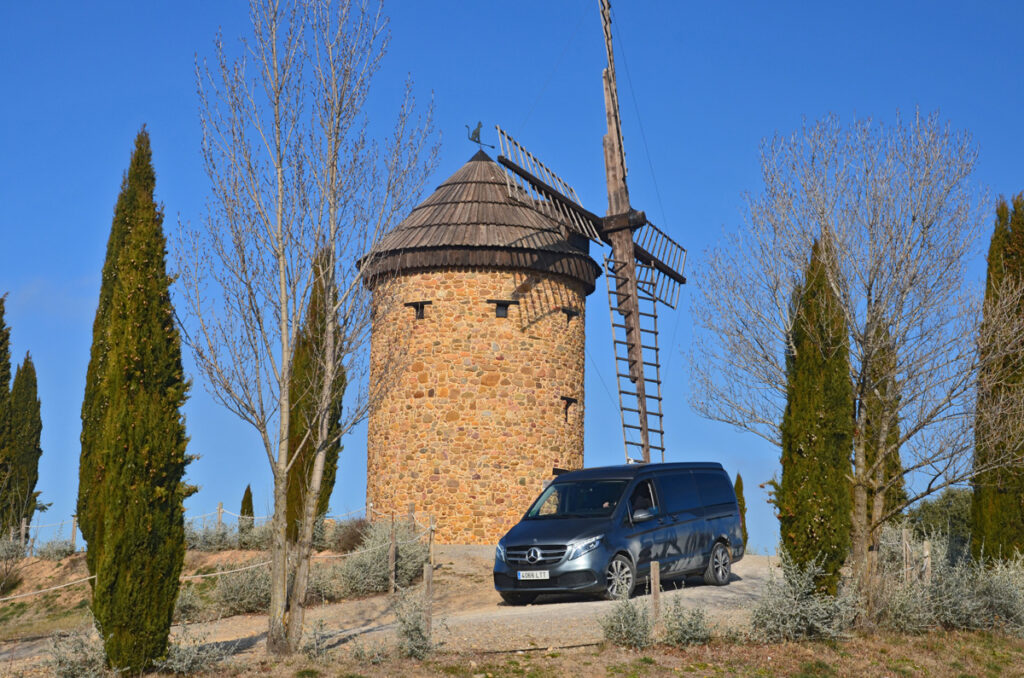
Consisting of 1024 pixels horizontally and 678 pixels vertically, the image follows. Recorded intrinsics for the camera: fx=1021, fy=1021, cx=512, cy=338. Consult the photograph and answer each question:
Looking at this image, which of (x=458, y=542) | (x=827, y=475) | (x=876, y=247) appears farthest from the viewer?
(x=458, y=542)

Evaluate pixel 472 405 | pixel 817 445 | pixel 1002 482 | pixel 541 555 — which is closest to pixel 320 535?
pixel 472 405

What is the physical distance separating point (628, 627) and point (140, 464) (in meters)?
5.58

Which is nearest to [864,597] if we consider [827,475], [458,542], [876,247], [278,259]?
[827,475]

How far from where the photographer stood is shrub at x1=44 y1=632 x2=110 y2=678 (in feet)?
33.6

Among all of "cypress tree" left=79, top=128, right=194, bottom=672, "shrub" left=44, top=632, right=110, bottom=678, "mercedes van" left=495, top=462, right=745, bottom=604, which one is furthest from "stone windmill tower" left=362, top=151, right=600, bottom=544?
"shrub" left=44, top=632, right=110, bottom=678

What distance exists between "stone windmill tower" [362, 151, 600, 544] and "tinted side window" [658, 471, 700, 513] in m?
6.80

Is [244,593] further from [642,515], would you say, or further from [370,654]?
[642,515]

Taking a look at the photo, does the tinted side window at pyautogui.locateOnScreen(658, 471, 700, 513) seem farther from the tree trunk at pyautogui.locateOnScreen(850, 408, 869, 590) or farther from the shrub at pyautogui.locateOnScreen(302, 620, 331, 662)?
the shrub at pyautogui.locateOnScreen(302, 620, 331, 662)

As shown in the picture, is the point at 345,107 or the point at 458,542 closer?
the point at 345,107

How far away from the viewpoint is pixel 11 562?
22938 millimetres

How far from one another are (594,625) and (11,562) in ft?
53.4

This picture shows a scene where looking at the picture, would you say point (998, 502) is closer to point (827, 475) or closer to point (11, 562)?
point (827, 475)

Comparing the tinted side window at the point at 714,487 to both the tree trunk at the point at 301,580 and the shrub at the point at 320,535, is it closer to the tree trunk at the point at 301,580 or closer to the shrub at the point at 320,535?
the tree trunk at the point at 301,580

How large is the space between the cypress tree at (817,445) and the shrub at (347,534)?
34.2 feet
